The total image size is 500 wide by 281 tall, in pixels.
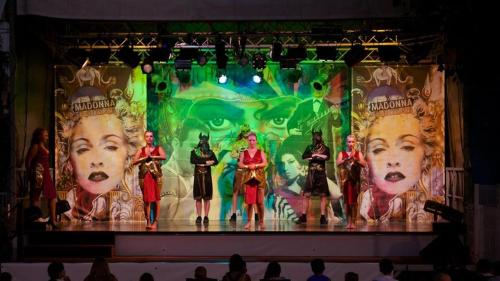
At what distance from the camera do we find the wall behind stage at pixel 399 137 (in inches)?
689

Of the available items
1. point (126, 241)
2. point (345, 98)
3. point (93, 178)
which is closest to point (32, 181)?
point (126, 241)

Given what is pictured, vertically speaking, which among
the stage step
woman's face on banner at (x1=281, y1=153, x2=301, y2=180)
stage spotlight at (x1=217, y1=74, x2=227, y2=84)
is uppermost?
stage spotlight at (x1=217, y1=74, x2=227, y2=84)

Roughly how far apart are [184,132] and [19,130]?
3973mm

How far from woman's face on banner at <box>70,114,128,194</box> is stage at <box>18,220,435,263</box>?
327 cm

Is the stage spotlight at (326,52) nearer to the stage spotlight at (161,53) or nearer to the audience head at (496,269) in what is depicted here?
the stage spotlight at (161,53)

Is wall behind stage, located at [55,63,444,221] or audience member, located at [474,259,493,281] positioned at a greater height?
wall behind stage, located at [55,63,444,221]

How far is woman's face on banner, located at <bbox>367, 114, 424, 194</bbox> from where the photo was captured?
17547mm

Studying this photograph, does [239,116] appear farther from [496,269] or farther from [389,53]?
[496,269]

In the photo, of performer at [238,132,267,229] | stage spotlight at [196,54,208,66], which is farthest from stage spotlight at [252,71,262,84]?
performer at [238,132,267,229]

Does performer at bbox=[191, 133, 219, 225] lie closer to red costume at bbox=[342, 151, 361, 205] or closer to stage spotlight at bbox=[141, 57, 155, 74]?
stage spotlight at bbox=[141, 57, 155, 74]

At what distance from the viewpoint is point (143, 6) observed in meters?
13.9

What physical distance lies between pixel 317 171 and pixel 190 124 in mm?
2892

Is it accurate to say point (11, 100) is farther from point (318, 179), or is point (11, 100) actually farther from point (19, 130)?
point (318, 179)

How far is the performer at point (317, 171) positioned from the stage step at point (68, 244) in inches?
161
